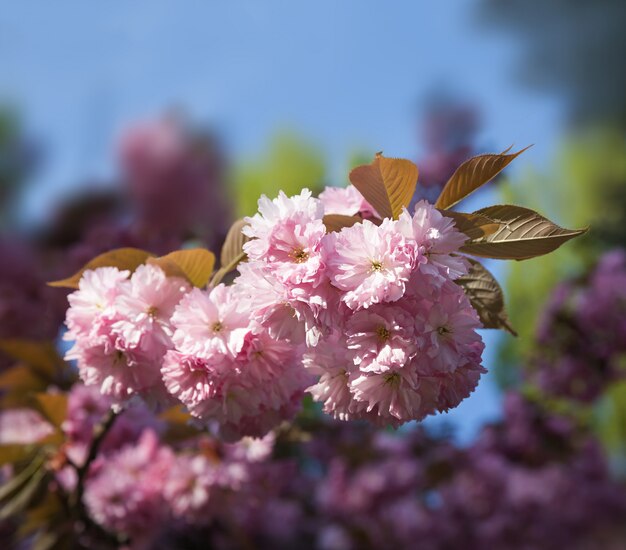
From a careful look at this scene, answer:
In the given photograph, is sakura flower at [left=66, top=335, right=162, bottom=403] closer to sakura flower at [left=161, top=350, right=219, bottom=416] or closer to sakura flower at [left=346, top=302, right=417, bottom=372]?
sakura flower at [left=161, top=350, right=219, bottom=416]

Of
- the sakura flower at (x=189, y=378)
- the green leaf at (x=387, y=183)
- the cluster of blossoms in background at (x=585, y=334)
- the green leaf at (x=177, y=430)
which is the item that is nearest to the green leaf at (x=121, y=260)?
the sakura flower at (x=189, y=378)

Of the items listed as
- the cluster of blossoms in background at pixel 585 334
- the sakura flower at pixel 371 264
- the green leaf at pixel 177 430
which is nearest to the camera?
the sakura flower at pixel 371 264

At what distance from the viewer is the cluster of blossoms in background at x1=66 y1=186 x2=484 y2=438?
0.64 metres

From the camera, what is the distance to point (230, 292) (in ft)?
2.41

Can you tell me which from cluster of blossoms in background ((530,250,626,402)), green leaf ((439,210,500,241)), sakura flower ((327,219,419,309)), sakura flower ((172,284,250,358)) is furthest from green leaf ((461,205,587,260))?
cluster of blossoms in background ((530,250,626,402))

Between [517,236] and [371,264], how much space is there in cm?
16

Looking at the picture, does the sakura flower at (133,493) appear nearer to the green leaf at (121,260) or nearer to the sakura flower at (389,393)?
the green leaf at (121,260)

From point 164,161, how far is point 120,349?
1360 mm

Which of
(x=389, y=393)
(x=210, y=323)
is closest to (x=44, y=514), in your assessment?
(x=210, y=323)

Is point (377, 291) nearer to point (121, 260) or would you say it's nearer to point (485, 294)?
point (485, 294)

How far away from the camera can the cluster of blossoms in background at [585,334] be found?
2043 mm

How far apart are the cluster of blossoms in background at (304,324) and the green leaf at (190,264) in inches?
0.6

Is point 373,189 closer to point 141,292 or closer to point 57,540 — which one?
point 141,292

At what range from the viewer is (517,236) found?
0.70 meters
